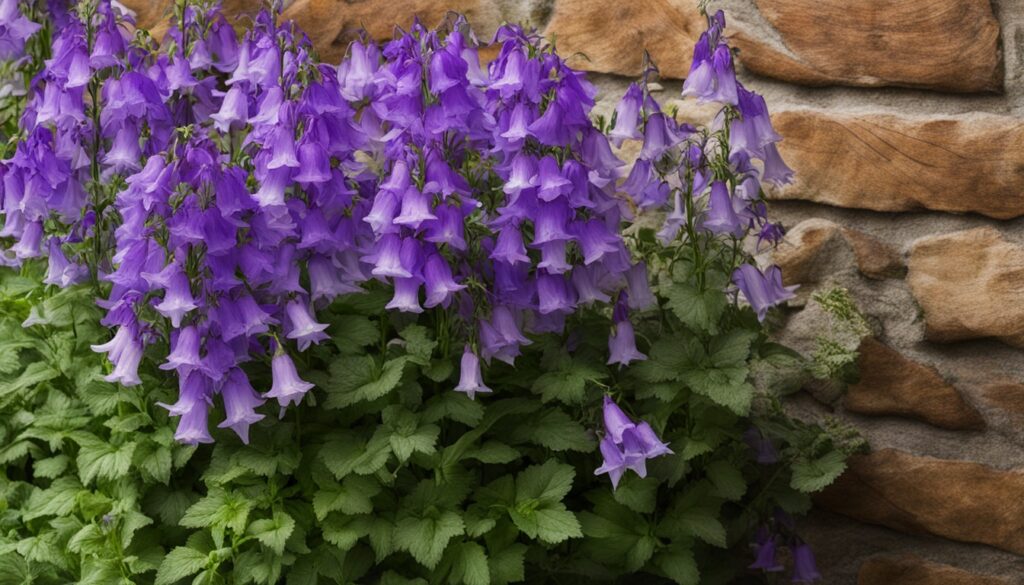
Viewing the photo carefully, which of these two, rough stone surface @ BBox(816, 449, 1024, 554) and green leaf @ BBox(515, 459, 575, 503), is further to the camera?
rough stone surface @ BBox(816, 449, 1024, 554)

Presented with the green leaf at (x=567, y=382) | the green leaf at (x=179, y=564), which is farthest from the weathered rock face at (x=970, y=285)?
the green leaf at (x=179, y=564)

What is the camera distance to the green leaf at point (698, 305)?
7.63 ft

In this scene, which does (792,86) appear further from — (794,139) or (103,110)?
(103,110)

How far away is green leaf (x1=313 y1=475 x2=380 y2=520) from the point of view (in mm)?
2260

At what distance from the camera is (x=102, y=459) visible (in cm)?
240

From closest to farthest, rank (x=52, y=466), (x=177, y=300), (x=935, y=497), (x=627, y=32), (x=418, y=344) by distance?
1. (x=177, y=300)
2. (x=418, y=344)
3. (x=52, y=466)
4. (x=935, y=497)
5. (x=627, y=32)

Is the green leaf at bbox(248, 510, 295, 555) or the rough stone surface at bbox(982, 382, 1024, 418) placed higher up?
the green leaf at bbox(248, 510, 295, 555)

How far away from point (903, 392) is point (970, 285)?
24 cm

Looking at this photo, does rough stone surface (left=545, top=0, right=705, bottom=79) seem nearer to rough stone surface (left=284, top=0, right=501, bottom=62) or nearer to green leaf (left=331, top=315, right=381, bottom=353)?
rough stone surface (left=284, top=0, right=501, bottom=62)

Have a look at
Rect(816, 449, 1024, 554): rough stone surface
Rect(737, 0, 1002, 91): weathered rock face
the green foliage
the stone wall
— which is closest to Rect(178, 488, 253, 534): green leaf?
the green foliage

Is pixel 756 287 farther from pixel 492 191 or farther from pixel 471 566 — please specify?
pixel 471 566

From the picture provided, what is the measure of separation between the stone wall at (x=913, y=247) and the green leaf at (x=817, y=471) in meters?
0.25

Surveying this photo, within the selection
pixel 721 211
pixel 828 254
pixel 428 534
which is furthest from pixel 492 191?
pixel 828 254

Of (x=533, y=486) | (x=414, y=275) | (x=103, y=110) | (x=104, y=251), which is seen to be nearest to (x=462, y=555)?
(x=533, y=486)
